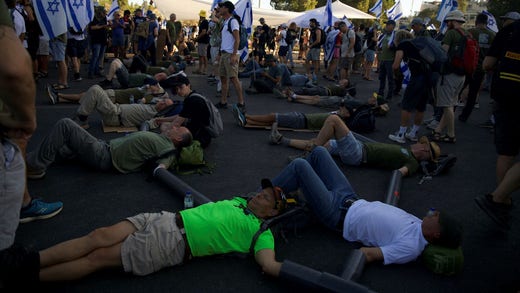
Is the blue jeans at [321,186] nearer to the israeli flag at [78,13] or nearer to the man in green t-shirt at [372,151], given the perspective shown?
the man in green t-shirt at [372,151]

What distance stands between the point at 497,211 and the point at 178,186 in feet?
10.0

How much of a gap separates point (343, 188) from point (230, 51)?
496 cm

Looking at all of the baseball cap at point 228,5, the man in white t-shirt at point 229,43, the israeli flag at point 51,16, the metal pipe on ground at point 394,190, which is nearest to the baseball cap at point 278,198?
the metal pipe on ground at point 394,190

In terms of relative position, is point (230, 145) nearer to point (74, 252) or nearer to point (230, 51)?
point (230, 51)

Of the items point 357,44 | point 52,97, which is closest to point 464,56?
point 357,44

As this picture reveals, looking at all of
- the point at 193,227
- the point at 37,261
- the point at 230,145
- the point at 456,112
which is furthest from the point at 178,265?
the point at 456,112

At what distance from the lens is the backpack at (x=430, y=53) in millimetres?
6020

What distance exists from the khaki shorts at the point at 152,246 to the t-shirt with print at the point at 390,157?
3.17 meters

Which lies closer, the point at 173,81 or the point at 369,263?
the point at 369,263

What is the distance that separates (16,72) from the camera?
5.51 feet

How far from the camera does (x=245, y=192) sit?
423 centimetres

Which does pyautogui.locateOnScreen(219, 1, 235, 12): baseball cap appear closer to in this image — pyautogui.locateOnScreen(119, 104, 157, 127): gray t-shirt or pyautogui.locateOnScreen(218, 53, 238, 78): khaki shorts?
pyautogui.locateOnScreen(218, 53, 238, 78): khaki shorts

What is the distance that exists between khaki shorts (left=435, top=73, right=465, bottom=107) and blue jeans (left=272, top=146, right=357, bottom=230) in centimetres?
380

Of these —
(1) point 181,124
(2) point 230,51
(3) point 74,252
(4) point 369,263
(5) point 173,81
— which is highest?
(2) point 230,51
